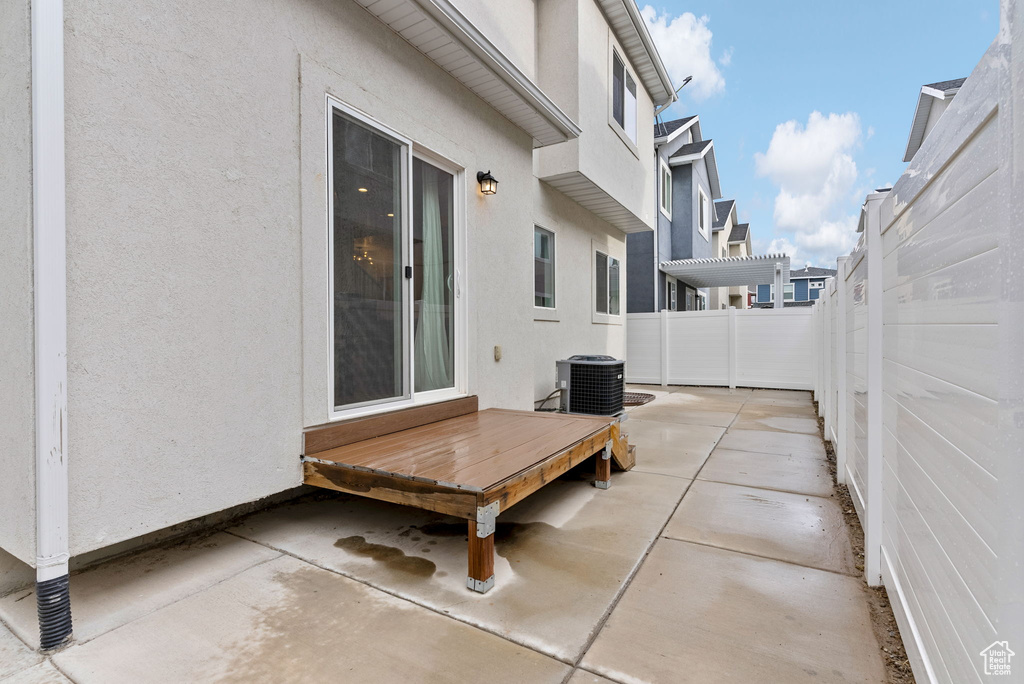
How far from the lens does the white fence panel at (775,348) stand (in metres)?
9.45

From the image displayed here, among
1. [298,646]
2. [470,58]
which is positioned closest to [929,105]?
[470,58]

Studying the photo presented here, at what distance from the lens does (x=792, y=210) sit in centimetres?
6494

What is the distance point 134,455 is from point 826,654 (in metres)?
2.92

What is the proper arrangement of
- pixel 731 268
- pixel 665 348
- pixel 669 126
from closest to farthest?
pixel 665 348 < pixel 731 268 < pixel 669 126

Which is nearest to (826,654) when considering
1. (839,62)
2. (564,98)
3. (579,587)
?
(579,587)

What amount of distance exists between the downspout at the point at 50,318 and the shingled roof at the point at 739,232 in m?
22.8

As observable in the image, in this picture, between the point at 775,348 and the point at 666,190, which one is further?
the point at 666,190

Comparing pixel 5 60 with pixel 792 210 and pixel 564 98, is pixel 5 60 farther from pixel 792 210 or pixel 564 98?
pixel 792 210

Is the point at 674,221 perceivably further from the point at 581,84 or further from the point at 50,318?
the point at 50,318

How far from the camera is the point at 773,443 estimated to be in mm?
5129

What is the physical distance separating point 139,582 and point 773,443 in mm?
5482

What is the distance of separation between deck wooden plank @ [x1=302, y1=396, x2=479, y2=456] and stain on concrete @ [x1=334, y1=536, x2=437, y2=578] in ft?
1.87

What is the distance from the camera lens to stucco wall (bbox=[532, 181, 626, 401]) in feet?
21.2

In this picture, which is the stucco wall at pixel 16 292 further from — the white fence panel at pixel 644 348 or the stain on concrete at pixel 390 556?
the white fence panel at pixel 644 348
